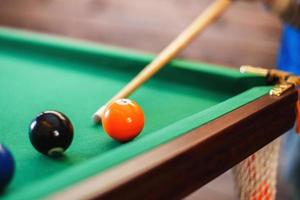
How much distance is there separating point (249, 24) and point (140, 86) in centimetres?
155

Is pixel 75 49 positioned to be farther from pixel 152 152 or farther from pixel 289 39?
pixel 289 39

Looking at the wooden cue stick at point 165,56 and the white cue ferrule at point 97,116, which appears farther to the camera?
the wooden cue stick at point 165,56

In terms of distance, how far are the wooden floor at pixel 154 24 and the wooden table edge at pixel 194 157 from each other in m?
1.11

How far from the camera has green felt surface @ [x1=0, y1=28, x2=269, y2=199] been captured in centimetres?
100

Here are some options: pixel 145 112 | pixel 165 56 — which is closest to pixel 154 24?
pixel 165 56

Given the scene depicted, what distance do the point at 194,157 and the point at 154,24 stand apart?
7.99 feet

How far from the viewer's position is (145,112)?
146 centimetres

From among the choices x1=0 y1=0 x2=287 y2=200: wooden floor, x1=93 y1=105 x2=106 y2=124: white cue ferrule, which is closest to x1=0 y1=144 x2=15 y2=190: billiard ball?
x1=93 y1=105 x2=106 y2=124: white cue ferrule

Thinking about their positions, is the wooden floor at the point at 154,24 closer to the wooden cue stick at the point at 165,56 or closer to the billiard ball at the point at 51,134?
the wooden cue stick at the point at 165,56

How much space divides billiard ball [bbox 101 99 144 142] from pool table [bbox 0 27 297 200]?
3 centimetres

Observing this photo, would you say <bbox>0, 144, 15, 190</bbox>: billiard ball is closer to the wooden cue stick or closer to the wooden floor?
the wooden cue stick

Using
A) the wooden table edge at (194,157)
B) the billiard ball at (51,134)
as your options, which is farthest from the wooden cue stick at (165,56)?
the wooden table edge at (194,157)

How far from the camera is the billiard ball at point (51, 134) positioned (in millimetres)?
1075

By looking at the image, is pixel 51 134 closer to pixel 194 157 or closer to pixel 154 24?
pixel 194 157
